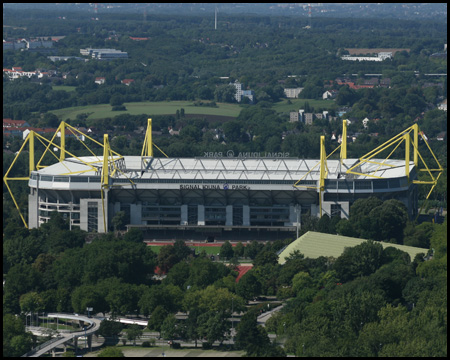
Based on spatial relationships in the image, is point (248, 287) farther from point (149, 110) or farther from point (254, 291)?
point (149, 110)

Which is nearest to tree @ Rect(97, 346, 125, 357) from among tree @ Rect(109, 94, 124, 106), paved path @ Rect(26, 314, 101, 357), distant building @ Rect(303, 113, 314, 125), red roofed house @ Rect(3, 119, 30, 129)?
paved path @ Rect(26, 314, 101, 357)

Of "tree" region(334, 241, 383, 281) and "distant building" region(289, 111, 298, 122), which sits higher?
"tree" region(334, 241, 383, 281)

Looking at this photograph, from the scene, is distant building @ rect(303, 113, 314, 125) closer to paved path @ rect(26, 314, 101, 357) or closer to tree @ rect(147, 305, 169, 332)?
paved path @ rect(26, 314, 101, 357)

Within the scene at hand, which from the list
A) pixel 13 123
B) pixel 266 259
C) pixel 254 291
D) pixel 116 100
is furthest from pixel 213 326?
pixel 116 100

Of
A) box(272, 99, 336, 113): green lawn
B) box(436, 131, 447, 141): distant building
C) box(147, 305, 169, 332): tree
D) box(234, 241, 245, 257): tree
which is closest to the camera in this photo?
box(147, 305, 169, 332): tree

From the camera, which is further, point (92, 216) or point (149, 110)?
point (149, 110)

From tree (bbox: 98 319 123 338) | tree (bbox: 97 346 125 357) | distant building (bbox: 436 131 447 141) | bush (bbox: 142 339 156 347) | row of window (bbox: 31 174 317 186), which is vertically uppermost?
row of window (bbox: 31 174 317 186)

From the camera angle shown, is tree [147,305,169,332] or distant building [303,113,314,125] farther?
distant building [303,113,314,125]
